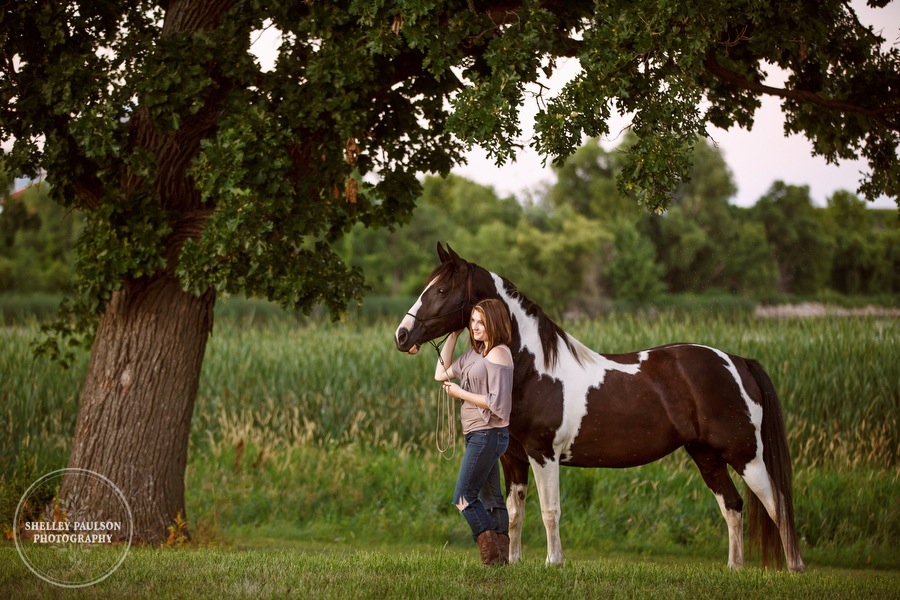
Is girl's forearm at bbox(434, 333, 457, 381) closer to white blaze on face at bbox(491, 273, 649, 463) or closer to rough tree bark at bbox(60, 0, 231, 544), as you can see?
white blaze on face at bbox(491, 273, 649, 463)

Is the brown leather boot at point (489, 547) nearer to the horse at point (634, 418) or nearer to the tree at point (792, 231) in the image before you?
the horse at point (634, 418)

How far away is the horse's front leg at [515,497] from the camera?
6195mm

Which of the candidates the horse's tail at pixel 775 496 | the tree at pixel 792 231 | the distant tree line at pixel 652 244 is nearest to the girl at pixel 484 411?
the horse's tail at pixel 775 496

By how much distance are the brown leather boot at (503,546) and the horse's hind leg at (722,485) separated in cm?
177

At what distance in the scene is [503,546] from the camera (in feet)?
18.8

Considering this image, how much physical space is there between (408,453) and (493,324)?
605 cm

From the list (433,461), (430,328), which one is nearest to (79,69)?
(430,328)

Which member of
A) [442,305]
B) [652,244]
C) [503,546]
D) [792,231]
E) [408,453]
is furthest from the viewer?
[652,244]

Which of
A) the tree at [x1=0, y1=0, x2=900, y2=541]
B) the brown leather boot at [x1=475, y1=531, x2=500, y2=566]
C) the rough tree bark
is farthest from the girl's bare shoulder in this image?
the rough tree bark

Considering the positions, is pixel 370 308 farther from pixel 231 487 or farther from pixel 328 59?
pixel 328 59

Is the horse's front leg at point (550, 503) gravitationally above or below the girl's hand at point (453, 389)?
below

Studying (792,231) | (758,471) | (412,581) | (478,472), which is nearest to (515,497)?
(478,472)

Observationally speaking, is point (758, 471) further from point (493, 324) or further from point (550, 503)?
point (493, 324)

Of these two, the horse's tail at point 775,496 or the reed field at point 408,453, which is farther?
the reed field at point 408,453
